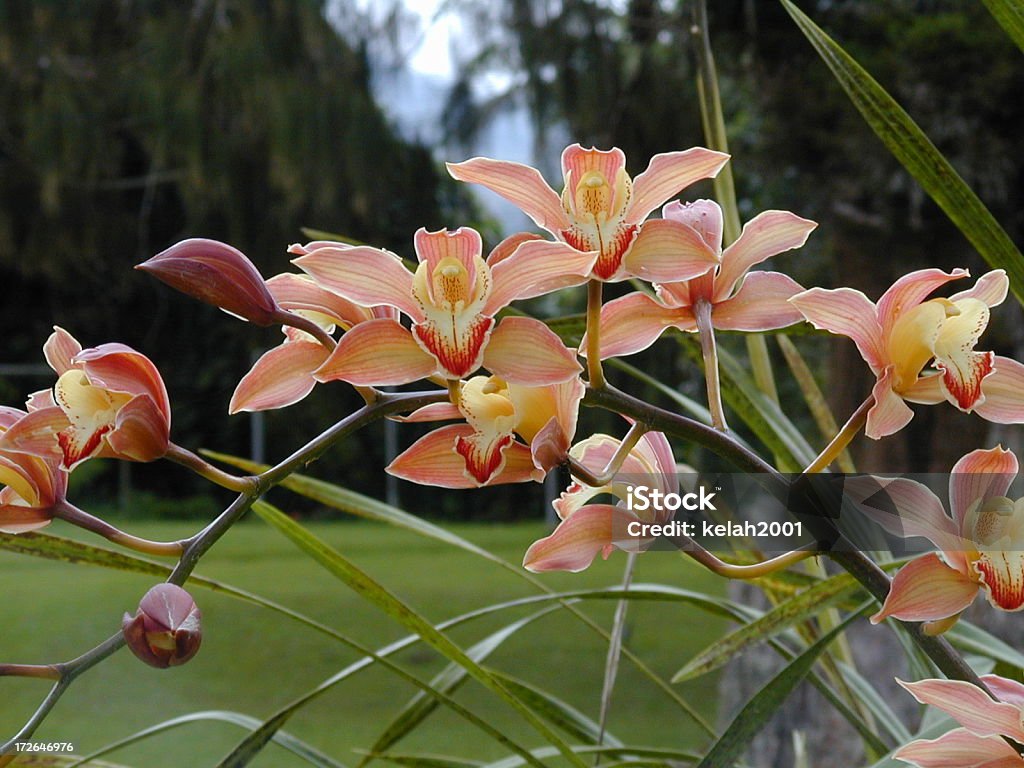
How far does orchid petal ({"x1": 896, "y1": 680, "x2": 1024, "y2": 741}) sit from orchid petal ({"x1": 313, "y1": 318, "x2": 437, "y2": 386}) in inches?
4.1

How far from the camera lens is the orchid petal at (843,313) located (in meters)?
0.19

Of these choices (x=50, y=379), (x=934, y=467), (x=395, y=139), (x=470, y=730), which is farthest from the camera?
(x=50, y=379)

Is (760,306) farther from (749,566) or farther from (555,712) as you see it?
(555,712)

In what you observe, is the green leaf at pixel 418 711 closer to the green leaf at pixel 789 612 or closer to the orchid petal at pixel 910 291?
the green leaf at pixel 789 612

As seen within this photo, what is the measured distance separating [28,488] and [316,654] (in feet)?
6.70

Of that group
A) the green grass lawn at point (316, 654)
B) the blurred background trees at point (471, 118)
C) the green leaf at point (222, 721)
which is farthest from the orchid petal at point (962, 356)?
the blurred background trees at point (471, 118)

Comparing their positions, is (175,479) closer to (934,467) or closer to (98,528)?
(934,467)

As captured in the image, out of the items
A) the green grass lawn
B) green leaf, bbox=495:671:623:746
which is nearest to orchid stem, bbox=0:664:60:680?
green leaf, bbox=495:671:623:746

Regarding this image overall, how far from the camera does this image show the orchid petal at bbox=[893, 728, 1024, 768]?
0.64ft

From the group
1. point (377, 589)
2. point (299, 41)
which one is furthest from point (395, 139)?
point (377, 589)

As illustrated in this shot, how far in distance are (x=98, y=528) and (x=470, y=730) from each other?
5.41 feet

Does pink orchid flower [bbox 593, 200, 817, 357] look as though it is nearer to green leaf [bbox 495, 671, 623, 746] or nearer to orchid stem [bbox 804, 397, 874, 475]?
orchid stem [bbox 804, 397, 874, 475]

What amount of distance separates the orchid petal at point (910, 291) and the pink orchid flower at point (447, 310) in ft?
0.20

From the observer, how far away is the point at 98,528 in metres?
0.19
